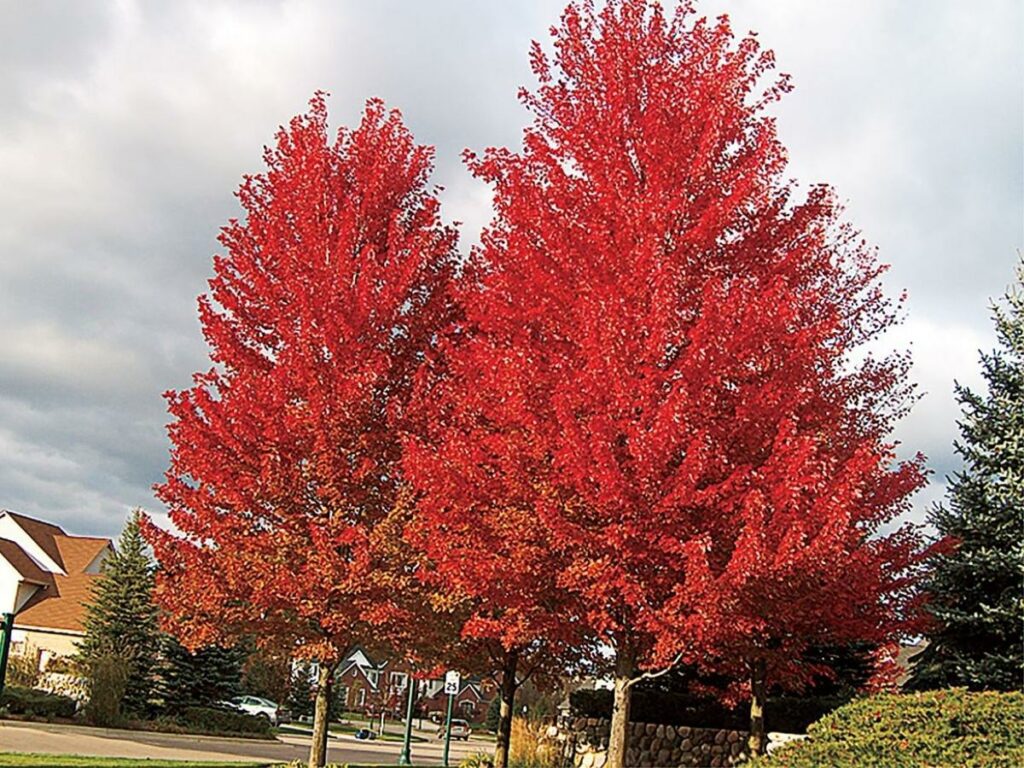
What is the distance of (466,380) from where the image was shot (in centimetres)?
1402

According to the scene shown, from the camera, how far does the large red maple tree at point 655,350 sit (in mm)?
11219

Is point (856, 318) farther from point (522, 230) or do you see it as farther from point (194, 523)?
point (194, 523)

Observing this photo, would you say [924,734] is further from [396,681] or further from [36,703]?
[396,681]

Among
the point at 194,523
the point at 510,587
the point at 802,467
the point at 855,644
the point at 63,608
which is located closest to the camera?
the point at 802,467

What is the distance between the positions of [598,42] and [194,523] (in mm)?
8788

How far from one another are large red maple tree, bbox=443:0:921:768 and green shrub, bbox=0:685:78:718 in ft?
74.3

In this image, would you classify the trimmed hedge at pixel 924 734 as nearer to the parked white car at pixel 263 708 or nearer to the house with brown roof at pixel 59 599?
the house with brown roof at pixel 59 599

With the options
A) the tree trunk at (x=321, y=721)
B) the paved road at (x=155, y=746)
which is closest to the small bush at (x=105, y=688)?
the paved road at (x=155, y=746)

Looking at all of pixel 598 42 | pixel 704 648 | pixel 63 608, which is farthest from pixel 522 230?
pixel 63 608

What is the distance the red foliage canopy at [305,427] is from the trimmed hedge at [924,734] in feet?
19.1

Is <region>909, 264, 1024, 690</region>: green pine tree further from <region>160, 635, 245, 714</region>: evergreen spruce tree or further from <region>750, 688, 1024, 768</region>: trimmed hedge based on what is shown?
<region>160, 635, 245, 714</region>: evergreen spruce tree

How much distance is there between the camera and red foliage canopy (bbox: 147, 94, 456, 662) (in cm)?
1414

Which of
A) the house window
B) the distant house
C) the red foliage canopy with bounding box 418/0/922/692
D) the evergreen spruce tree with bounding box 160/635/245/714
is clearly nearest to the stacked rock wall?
the red foliage canopy with bounding box 418/0/922/692

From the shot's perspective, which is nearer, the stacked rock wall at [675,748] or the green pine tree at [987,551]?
the green pine tree at [987,551]
